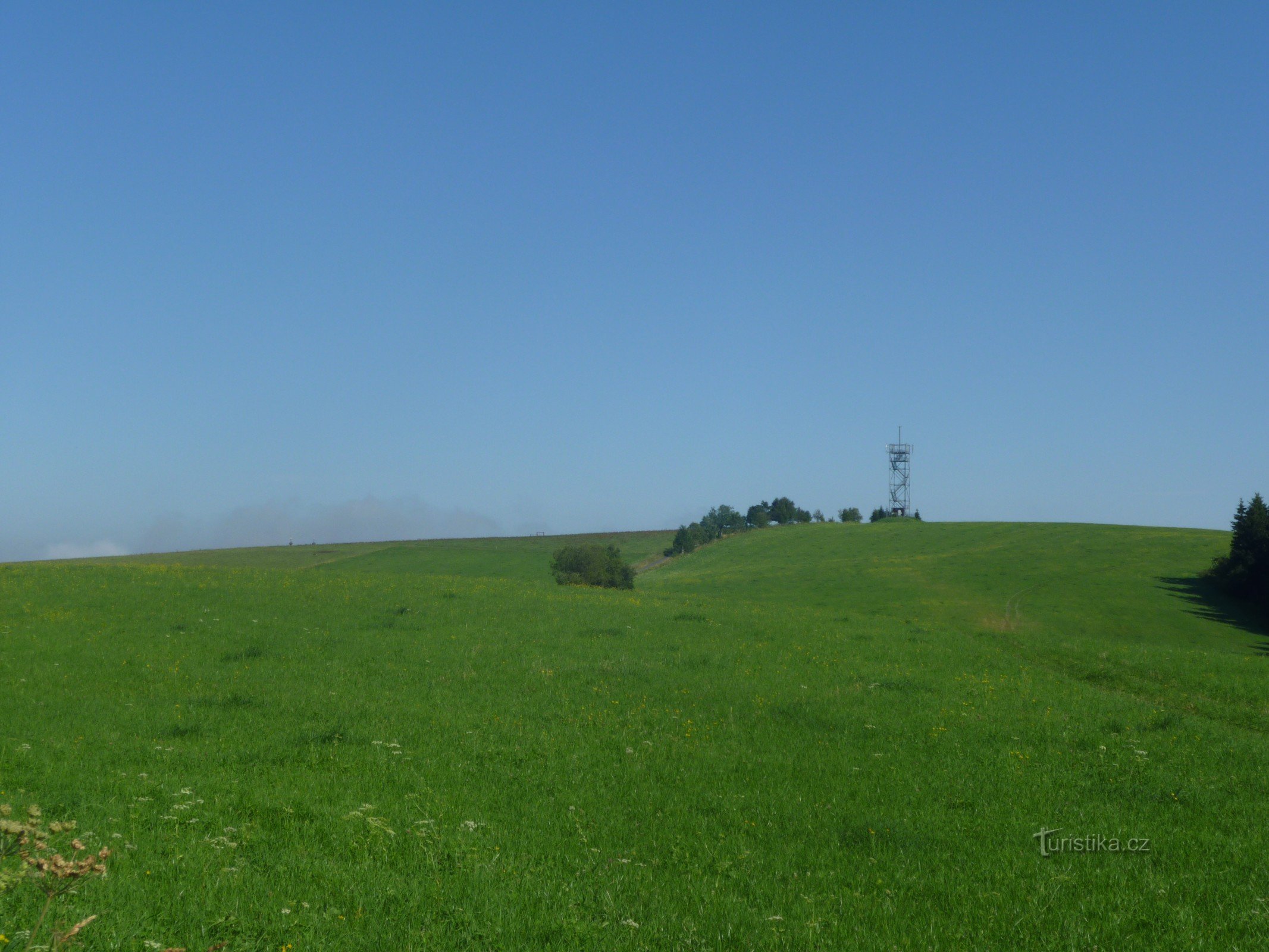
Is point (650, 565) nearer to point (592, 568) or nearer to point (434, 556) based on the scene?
point (434, 556)

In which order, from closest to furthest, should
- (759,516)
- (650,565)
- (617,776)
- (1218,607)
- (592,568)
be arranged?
(617,776) < (1218,607) < (592,568) < (650,565) < (759,516)

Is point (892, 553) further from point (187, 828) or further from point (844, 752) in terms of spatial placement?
point (187, 828)

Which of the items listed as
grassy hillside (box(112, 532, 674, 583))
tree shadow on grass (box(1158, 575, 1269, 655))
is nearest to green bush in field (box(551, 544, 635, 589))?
grassy hillside (box(112, 532, 674, 583))

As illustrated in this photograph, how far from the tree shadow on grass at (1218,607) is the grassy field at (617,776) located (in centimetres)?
3873

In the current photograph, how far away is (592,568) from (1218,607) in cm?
5296

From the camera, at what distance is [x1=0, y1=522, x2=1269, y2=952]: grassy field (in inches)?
363

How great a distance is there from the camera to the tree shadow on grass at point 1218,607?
6149cm

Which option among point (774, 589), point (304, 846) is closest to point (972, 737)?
point (304, 846)

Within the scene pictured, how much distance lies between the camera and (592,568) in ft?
250

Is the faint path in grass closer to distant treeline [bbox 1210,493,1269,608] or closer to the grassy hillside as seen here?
the grassy hillside

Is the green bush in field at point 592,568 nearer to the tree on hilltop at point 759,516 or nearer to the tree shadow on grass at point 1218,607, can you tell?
the tree shadow on grass at point 1218,607

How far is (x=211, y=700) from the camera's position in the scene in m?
19.8

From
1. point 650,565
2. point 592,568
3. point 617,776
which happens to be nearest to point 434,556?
point 650,565

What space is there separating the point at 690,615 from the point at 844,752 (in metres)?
19.0
